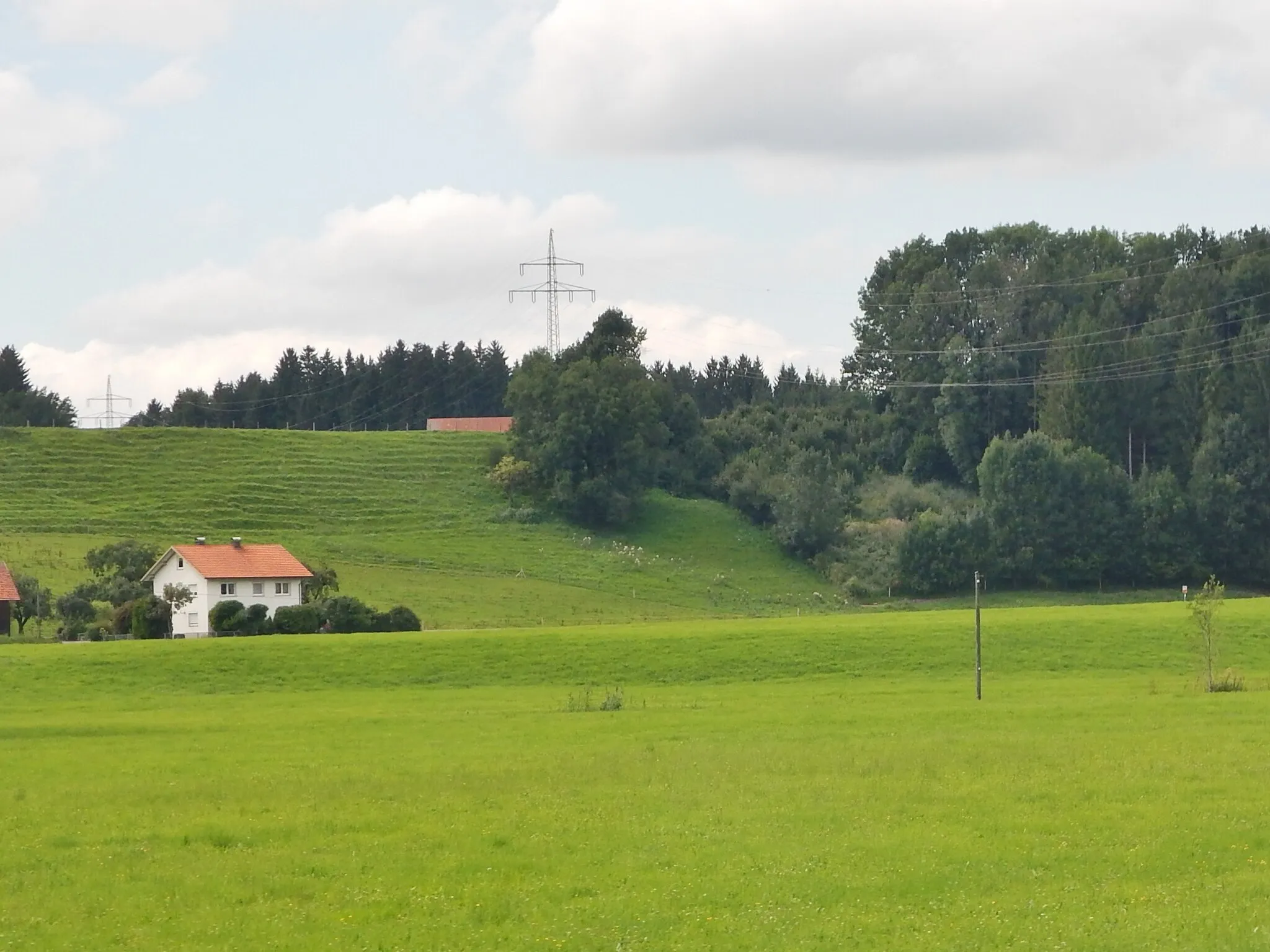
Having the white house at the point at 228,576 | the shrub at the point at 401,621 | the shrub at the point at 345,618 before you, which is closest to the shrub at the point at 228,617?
the white house at the point at 228,576

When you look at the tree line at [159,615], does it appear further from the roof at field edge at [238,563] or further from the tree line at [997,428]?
the tree line at [997,428]

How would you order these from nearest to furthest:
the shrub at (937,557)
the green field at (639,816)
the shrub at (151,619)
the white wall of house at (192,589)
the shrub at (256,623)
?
the green field at (639,816) → the shrub at (256,623) → the shrub at (151,619) → the white wall of house at (192,589) → the shrub at (937,557)

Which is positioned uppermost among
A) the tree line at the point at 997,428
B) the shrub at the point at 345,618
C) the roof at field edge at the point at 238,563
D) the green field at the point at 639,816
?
the tree line at the point at 997,428

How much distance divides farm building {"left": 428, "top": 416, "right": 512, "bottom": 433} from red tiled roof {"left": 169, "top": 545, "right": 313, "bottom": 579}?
68.1 m

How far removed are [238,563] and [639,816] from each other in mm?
58771

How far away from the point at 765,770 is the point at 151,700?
28.1 meters

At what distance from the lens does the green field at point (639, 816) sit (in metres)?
18.8

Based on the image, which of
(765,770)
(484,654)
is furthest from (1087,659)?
(765,770)

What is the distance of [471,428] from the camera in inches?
6211

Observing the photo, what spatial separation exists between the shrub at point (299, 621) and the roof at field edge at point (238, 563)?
802cm

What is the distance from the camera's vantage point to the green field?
1878cm

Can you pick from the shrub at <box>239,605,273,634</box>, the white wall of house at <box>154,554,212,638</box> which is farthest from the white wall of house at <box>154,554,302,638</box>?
the shrub at <box>239,605,273,634</box>

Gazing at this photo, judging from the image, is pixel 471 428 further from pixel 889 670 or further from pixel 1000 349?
pixel 889 670

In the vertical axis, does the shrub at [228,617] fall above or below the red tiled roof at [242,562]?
below
